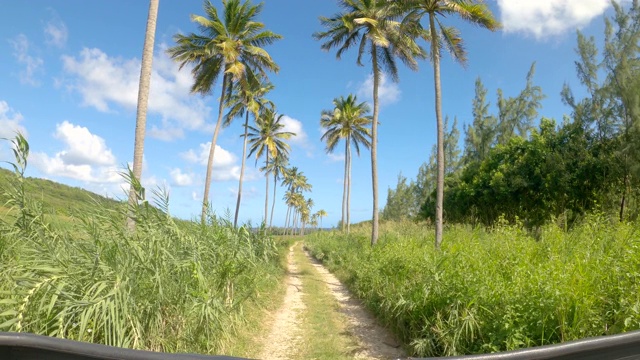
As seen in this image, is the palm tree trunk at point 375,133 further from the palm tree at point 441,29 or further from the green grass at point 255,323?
the green grass at point 255,323

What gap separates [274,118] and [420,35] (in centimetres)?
2185

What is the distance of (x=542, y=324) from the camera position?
12.8 ft

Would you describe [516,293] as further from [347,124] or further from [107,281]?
[347,124]

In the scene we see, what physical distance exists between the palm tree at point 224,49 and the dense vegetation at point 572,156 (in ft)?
42.1

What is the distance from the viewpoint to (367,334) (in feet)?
24.0

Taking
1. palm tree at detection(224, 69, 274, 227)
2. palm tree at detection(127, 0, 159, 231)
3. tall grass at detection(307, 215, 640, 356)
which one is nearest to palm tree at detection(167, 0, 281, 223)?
palm tree at detection(224, 69, 274, 227)

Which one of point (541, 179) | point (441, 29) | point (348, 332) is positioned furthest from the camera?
point (541, 179)

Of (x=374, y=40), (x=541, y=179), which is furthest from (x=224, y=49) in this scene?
(x=541, y=179)

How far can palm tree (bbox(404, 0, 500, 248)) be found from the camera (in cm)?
1102

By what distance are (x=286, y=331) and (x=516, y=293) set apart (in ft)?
15.4

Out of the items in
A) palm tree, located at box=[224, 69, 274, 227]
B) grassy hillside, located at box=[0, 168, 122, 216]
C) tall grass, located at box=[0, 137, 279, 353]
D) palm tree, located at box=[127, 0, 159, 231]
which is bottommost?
tall grass, located at box=[0, 137, 279, 353]

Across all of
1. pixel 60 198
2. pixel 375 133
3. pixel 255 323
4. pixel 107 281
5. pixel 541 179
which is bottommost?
pixel 255 323

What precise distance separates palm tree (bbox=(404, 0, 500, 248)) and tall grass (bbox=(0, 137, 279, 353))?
7.31 metres

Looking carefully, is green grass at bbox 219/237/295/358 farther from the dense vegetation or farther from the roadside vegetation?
the dense vegetation
